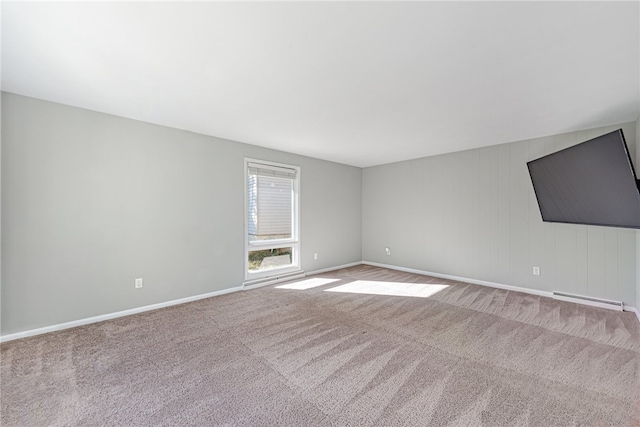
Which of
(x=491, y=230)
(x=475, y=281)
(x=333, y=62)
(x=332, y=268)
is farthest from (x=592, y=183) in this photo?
(x=332, y=268)

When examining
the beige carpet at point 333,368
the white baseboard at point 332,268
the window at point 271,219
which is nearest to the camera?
the beige carpet at point 333,368

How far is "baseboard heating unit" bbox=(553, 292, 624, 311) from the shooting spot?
10.8 ft

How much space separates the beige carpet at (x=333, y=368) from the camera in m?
1.62

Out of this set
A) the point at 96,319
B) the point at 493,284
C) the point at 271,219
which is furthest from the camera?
the point at 271,219

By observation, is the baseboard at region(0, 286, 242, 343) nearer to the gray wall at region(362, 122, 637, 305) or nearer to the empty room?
the empty room

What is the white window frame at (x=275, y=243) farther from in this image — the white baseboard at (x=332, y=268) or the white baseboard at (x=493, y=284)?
the white baseboard at (x=493, y=284)

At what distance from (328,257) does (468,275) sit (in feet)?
8.61

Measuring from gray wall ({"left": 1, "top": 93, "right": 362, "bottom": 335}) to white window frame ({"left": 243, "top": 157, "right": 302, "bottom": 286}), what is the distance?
0.11m

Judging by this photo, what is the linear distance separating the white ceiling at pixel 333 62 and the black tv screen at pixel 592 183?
55 cm

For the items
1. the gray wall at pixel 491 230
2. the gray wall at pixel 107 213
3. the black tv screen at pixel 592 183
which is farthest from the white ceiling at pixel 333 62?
the gray wall at pixel 491 230

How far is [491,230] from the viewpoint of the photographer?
14.3ft

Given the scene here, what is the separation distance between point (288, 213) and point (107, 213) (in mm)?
2658

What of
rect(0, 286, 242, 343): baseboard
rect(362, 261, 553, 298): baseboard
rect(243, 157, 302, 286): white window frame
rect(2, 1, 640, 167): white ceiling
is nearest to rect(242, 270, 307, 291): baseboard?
rect(243, 157, 302, 286): white window frame

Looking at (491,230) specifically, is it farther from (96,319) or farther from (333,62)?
(96,319)
